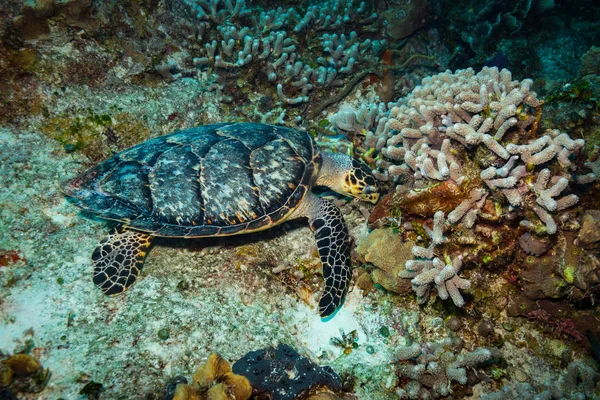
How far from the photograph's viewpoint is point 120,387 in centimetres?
225

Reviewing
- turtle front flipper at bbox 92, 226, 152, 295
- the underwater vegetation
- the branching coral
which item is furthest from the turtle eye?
turtle front flipper at bbox 92, 226, 152, 295

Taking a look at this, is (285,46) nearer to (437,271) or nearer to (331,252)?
(331,252)

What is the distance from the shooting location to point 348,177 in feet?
12.5

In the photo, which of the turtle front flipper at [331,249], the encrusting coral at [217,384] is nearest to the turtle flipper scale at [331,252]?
the turtle front flipper at [331,249]

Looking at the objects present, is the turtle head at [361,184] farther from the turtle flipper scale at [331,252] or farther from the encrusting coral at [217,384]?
the encrusting coral at [217,384]

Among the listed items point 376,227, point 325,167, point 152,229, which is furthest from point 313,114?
point 152,229

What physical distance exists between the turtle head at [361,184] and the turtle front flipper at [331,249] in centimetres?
34

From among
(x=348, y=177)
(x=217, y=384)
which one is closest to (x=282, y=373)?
(x=217, y=384)

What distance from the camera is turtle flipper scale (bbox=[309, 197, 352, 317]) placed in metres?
3.16

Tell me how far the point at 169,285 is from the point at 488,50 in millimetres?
7205

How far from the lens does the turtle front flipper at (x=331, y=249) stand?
3.16 meters

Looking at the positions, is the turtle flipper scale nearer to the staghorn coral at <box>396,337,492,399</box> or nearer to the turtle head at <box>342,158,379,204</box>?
the turtle head at <box>342,158,379,204</box>

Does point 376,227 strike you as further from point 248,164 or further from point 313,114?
point 313,114

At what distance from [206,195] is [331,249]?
55.8 inches
